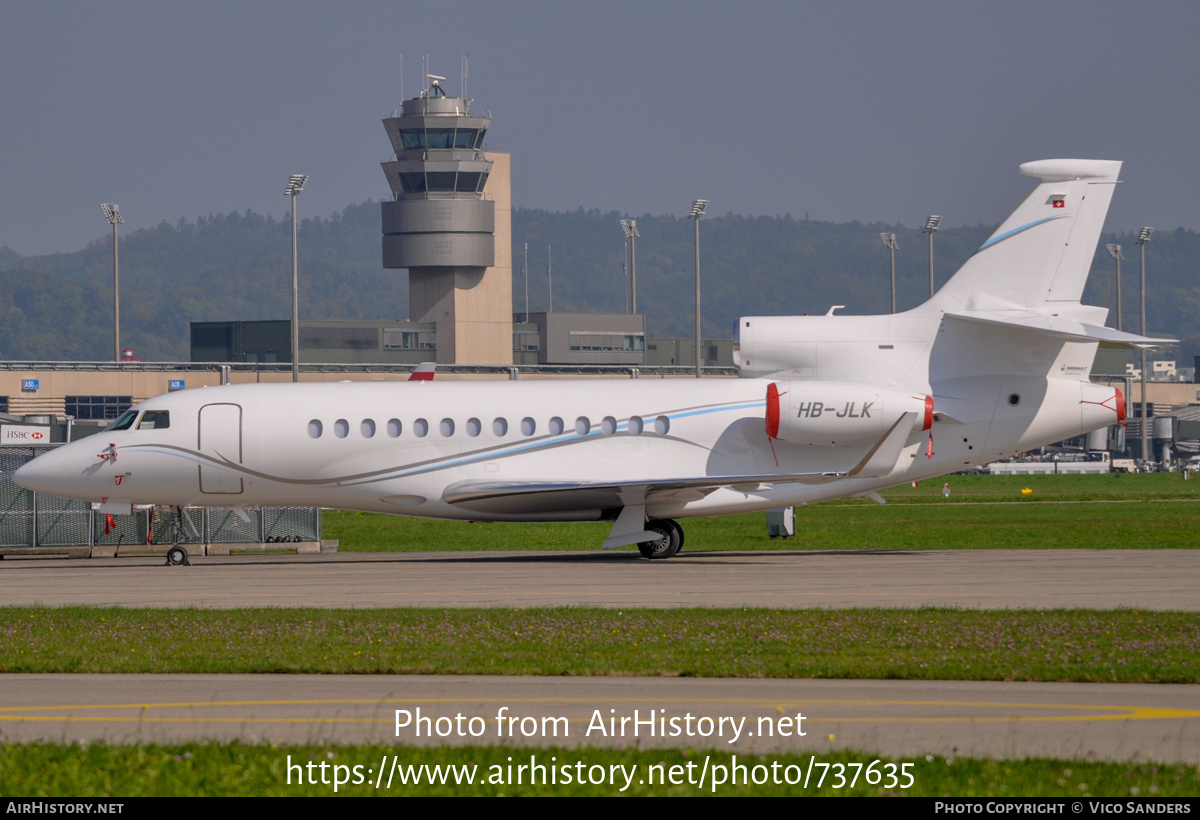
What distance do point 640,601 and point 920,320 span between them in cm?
1173

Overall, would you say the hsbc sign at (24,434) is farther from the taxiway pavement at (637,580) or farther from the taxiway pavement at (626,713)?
the taxiway pavement at (626,713)

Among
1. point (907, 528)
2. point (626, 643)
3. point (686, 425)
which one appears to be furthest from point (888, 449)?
point (626, 643)

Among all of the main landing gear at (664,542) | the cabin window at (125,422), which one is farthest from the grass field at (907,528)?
the cabin window at (125,422)

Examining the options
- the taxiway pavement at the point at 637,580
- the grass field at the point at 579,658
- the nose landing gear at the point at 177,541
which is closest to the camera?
the grass field at the point at 579,658

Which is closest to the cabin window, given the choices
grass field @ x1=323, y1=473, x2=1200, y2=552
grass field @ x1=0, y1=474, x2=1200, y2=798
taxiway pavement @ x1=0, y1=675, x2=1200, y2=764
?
grass field @ x1=323, y1=473, x2=1200, y2=552

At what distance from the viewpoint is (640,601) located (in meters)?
20.0

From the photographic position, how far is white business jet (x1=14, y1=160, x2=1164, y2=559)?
27844 mm

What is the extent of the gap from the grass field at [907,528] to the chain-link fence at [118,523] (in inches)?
70.5

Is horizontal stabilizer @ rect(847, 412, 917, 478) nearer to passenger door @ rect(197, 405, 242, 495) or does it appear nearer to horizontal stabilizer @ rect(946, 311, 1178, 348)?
horizontal stabilizer @ rect(946, 311, 1178, 348)

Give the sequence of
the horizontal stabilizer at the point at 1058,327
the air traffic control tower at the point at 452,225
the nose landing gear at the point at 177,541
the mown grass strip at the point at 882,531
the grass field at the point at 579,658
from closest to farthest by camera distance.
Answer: the grass field at the point at 579,658, the horizontal stabilizer at the point at 1058,327, the nose landing gear at the point at 177,541, the mown grass strip at the point at 882,531, the air traffic control tower at the point at 452,225

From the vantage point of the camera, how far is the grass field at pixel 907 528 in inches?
1277

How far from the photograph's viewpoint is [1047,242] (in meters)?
28.5

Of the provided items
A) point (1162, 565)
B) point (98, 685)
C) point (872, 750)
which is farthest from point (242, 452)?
point (872, 750)
